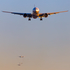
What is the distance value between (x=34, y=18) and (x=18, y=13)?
25.1ft

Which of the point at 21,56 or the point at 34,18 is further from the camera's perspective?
the point at 21,56

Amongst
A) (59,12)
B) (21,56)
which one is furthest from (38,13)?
(21,56)

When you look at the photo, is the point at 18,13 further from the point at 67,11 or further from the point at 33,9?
the point at 67,11

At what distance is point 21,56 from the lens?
126188mm

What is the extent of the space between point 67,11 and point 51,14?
8.11m

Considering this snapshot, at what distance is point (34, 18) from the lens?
101375 mm

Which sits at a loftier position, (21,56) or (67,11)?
(67,11)

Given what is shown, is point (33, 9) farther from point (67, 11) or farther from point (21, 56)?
point (21, 56)

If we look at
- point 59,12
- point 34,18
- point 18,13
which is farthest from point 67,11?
point 18,13

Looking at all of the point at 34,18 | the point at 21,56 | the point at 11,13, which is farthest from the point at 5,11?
the point at 21,56

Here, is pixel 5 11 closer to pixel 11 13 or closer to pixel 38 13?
pixel 11 13

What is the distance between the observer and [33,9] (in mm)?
102188

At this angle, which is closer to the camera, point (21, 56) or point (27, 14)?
point (27, 14)

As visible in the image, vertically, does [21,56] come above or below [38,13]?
below
